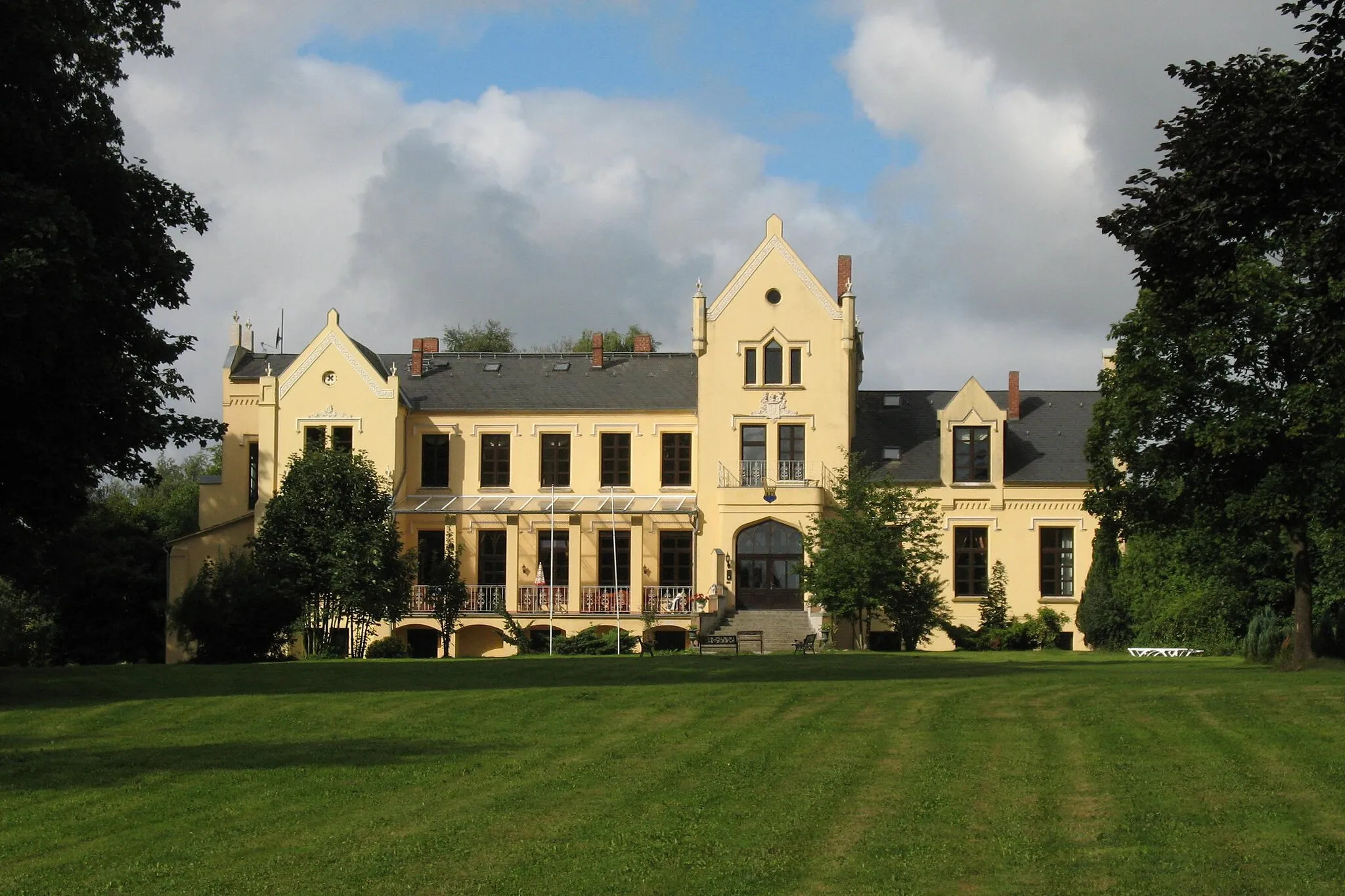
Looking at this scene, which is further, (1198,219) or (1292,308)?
(1292,308)

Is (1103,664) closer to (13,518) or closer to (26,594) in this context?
(13,518)

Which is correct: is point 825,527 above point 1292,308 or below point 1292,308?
below

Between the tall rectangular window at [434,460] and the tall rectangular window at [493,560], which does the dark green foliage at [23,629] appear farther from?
the tall rectangular window at [493,560]

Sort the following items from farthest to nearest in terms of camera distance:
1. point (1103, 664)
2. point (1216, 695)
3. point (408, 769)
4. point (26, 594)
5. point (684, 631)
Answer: point (26, 594), point (684, 631), point (1103, 664), point (1216, 695), point (408, 769)

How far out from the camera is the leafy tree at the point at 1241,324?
1872cm

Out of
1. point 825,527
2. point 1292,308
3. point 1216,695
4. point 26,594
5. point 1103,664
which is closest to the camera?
point 1216,695

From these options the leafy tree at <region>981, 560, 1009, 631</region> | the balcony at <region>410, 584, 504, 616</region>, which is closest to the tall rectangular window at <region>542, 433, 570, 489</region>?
the balcony at <region>410, 584, 504, 616</region>

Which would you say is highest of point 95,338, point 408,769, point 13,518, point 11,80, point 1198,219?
point 11,80

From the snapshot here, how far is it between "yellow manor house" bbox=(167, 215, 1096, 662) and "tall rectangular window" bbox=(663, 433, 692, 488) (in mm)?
63

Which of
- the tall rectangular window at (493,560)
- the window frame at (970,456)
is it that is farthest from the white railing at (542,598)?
the window frame at (970,456)

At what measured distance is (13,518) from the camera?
22.3 m

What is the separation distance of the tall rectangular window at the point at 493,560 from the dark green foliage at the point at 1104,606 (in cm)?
1684

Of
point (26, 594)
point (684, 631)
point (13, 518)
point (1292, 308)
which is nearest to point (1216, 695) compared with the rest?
point (1292, 308)

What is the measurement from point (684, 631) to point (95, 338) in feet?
87.0
